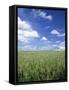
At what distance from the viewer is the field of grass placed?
2867 millimetres

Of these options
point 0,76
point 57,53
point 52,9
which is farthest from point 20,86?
point 52,9

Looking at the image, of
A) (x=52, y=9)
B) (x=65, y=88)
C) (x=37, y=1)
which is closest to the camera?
(x=65, y=88)

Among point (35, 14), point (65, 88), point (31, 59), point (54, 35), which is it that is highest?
point (35, 14)

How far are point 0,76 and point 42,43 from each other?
541mm

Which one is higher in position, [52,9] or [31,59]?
[52,9]

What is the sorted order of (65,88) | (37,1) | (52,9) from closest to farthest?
(65,88)
(52,9)
(37,1)

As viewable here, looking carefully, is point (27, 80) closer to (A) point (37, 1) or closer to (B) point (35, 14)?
(B) point (35, 14)

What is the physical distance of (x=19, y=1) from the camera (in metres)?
3.14

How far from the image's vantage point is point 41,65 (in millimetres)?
2957

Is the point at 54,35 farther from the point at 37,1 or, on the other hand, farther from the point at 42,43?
the point at 37,1

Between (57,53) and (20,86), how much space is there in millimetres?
522

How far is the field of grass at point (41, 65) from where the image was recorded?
2.87 meters

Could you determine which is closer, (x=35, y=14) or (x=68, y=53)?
(x=35, y=14)

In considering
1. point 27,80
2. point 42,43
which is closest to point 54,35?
point 42,43
